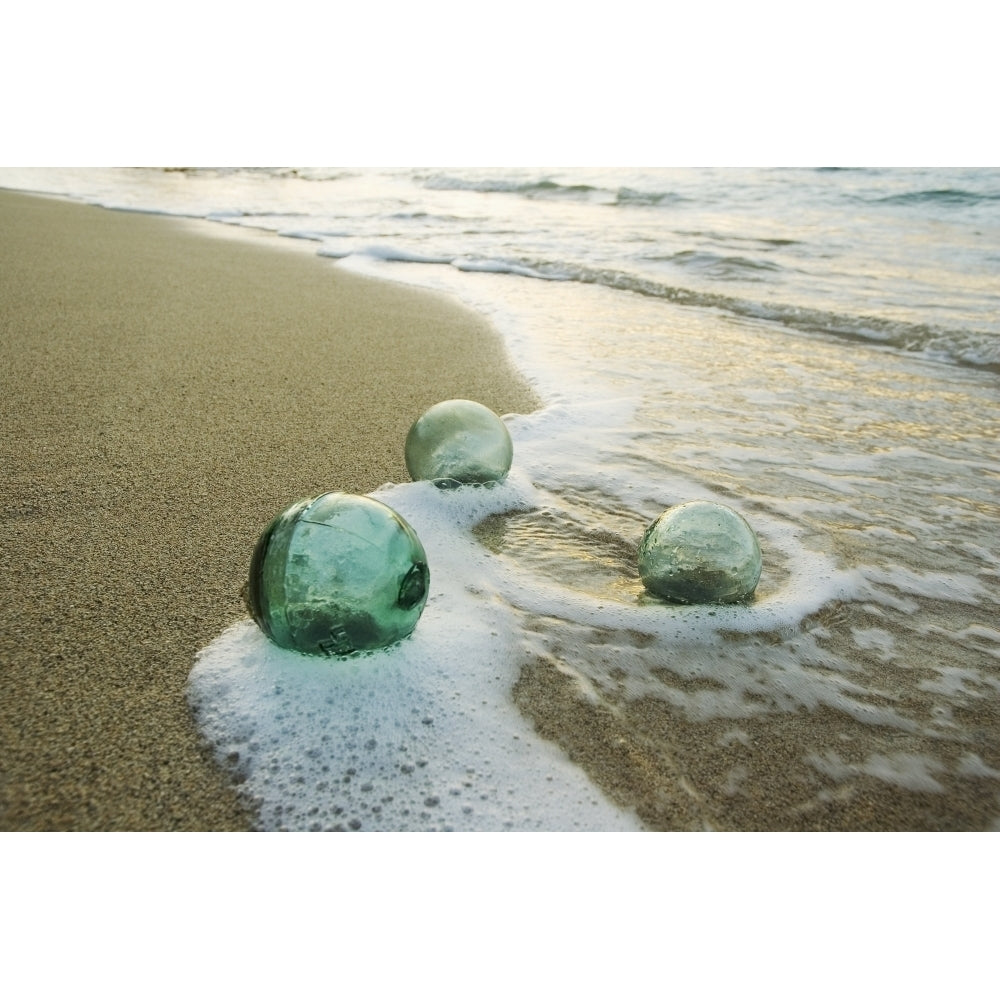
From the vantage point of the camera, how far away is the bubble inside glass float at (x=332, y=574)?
1454mm

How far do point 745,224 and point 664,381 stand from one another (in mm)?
6916

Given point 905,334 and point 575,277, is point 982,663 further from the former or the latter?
point 575,277

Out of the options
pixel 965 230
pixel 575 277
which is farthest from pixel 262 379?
pixel 965 230

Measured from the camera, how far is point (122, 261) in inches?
217

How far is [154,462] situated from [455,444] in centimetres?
93

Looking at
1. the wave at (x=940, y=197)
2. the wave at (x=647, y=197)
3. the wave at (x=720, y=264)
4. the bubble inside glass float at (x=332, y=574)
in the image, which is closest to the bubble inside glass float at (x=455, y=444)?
the bubble inside glass float at (x=332, y=574)

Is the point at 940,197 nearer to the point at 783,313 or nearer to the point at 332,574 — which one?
the point at 783,313

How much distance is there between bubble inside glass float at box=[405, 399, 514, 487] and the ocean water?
0.26 feet

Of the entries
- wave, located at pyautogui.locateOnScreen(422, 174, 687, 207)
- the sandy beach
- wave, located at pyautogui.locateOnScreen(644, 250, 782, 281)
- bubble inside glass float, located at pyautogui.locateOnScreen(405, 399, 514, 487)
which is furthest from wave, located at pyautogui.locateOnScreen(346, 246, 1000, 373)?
wave, located at pyautogui.locateOnScreen(422, 174, 687, 207)

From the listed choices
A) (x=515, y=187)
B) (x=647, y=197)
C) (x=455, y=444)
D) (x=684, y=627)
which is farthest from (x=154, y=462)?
(x=515, y=187)

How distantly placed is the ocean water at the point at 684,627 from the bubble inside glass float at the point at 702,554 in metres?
0.06

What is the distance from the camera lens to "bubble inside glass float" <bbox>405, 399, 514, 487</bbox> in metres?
2.38

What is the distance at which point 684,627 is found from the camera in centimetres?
192

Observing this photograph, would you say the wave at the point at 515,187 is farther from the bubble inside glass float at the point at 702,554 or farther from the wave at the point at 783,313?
the bubble inside glass float at the point at 702,554
